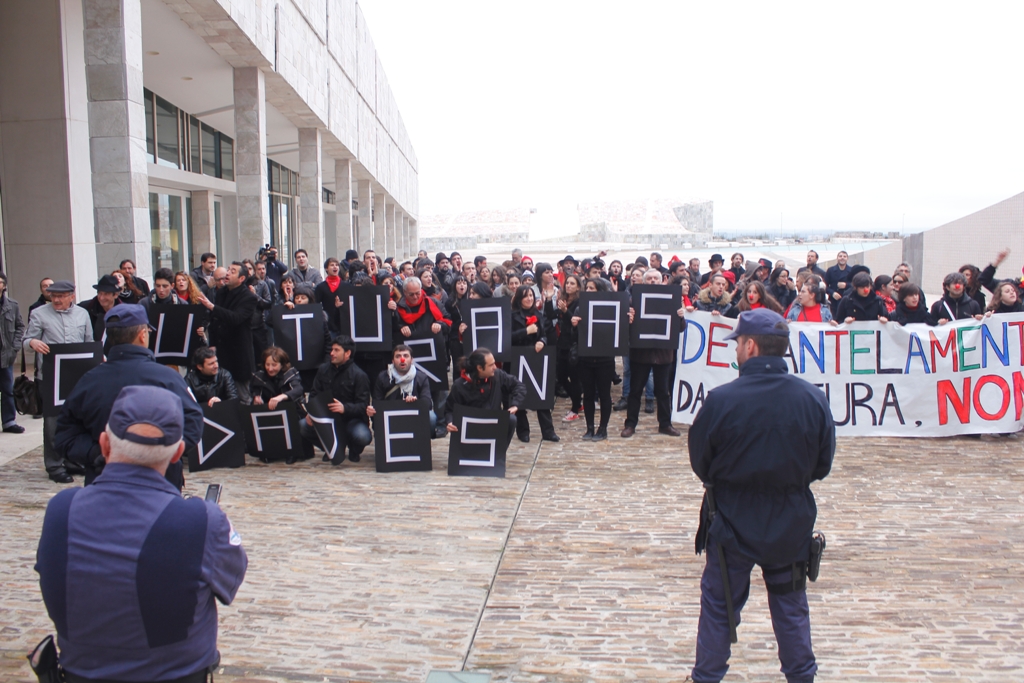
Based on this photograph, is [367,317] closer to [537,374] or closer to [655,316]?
[537,374]

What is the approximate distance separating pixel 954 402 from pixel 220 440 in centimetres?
747

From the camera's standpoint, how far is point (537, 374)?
8.84 m

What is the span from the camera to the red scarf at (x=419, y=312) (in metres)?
9.19

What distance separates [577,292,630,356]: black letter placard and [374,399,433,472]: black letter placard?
2.04 m

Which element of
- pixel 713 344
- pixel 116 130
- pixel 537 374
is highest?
pixel 116 130

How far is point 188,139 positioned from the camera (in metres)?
22.3

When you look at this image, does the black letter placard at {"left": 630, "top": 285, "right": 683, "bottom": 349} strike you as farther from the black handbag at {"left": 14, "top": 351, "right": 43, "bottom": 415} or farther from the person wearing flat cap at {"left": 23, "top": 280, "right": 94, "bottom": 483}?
the black handbag at {"left": 14, "top": 351, "right": 43, "bottom": 415}

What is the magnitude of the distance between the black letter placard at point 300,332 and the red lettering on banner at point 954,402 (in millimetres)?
6640

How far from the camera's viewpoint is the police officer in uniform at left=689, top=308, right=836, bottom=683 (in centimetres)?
345

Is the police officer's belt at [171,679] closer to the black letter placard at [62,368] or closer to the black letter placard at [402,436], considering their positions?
the black letter placard at [62,368]

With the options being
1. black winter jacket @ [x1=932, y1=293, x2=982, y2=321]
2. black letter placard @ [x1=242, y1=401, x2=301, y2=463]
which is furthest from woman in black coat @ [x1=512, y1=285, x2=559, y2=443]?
black winter jacket @ [x1=932, y1=293, x2=982, y2=321]

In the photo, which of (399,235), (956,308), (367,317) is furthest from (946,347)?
(399,235)

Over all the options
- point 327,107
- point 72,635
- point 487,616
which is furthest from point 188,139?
point 72,635

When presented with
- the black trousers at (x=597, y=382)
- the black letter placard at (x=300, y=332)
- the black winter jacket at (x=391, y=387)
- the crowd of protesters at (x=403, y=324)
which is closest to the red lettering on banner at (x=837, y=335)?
the crowd of protesters at (x=403, y=324)
